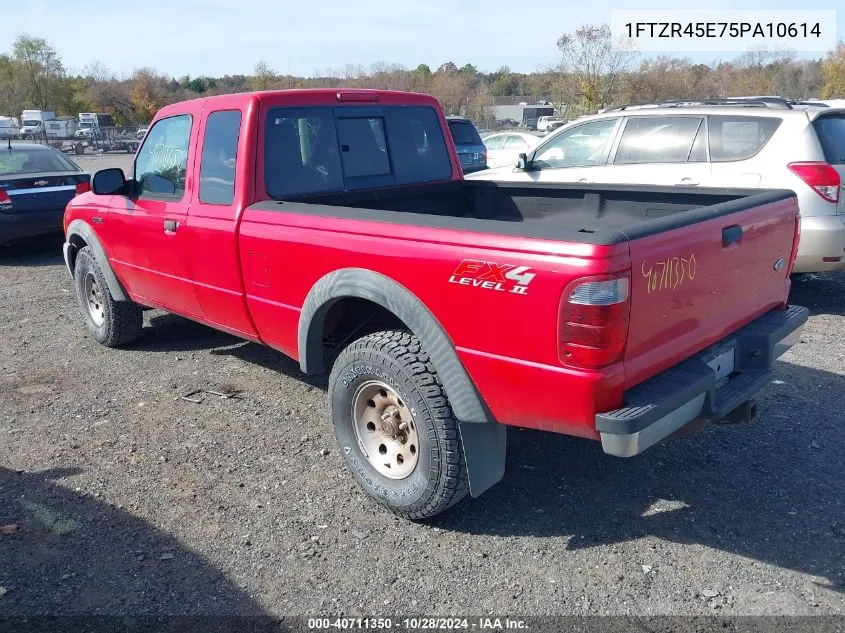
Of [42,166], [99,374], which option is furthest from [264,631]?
[42,166]

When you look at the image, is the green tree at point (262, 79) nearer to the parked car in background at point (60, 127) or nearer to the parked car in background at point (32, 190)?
the parked car in background at point (60, 127)

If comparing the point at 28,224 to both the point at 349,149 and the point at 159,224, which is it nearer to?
the point at 159,224

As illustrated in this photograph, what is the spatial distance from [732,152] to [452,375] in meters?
4.66

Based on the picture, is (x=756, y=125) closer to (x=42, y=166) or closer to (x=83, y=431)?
(x=83, y=431)

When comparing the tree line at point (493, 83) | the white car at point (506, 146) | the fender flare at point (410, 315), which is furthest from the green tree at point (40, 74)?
the fender flare at point (410, 315)

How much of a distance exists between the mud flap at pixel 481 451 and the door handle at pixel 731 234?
1.22m

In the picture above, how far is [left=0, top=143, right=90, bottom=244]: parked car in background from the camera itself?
9.30 m

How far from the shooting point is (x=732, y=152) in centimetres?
645

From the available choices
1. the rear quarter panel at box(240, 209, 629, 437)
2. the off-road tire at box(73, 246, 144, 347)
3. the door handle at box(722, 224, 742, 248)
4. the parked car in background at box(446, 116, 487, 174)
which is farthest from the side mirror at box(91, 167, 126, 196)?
the parked car in background at box(446, 116, 487, 174)

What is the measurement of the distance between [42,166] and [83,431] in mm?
6967

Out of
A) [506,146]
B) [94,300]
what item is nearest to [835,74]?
[506,146]

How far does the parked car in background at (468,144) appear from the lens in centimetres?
1509

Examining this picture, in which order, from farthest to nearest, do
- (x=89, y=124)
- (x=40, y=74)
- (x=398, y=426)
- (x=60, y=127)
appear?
(x=40, y=74), (x=89, y=124), (x=60, y=127), (x=398, y=426)

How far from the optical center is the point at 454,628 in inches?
108
